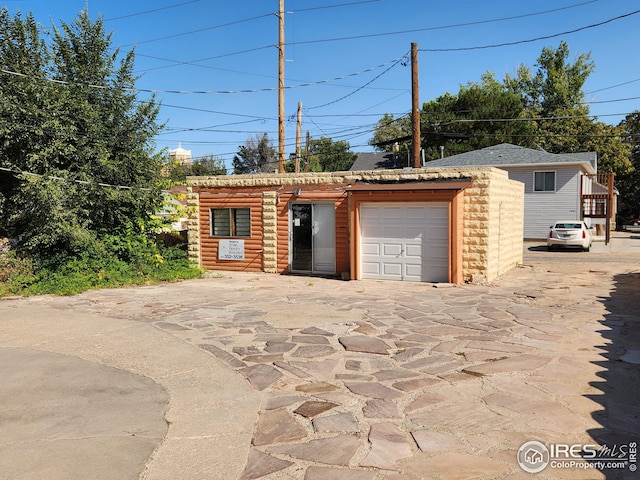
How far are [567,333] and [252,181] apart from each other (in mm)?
11054

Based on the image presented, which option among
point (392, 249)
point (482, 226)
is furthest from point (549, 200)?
point (392, 249)

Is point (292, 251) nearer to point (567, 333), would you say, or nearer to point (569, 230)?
point (567, 333)

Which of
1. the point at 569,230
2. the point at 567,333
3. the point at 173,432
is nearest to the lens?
the point at 173,432

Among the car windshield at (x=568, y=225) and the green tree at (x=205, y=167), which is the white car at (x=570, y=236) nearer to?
the car windshield at (x=568, y=225)

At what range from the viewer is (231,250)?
56.1ft

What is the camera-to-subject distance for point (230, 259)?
675 inches

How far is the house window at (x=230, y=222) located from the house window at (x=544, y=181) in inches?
775

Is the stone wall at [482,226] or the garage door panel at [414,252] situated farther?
the garage door panel at [414,252]

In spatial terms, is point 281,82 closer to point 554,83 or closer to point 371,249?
point 371,249

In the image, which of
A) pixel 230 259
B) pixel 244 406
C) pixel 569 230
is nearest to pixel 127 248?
pixel 230 259

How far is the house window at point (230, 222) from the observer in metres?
16.9

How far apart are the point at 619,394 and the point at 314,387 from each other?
3197 millimetres

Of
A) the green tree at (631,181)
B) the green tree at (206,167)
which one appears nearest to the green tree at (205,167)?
the green tree at (206,167)

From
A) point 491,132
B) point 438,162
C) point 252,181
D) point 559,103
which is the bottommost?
point 252,181
